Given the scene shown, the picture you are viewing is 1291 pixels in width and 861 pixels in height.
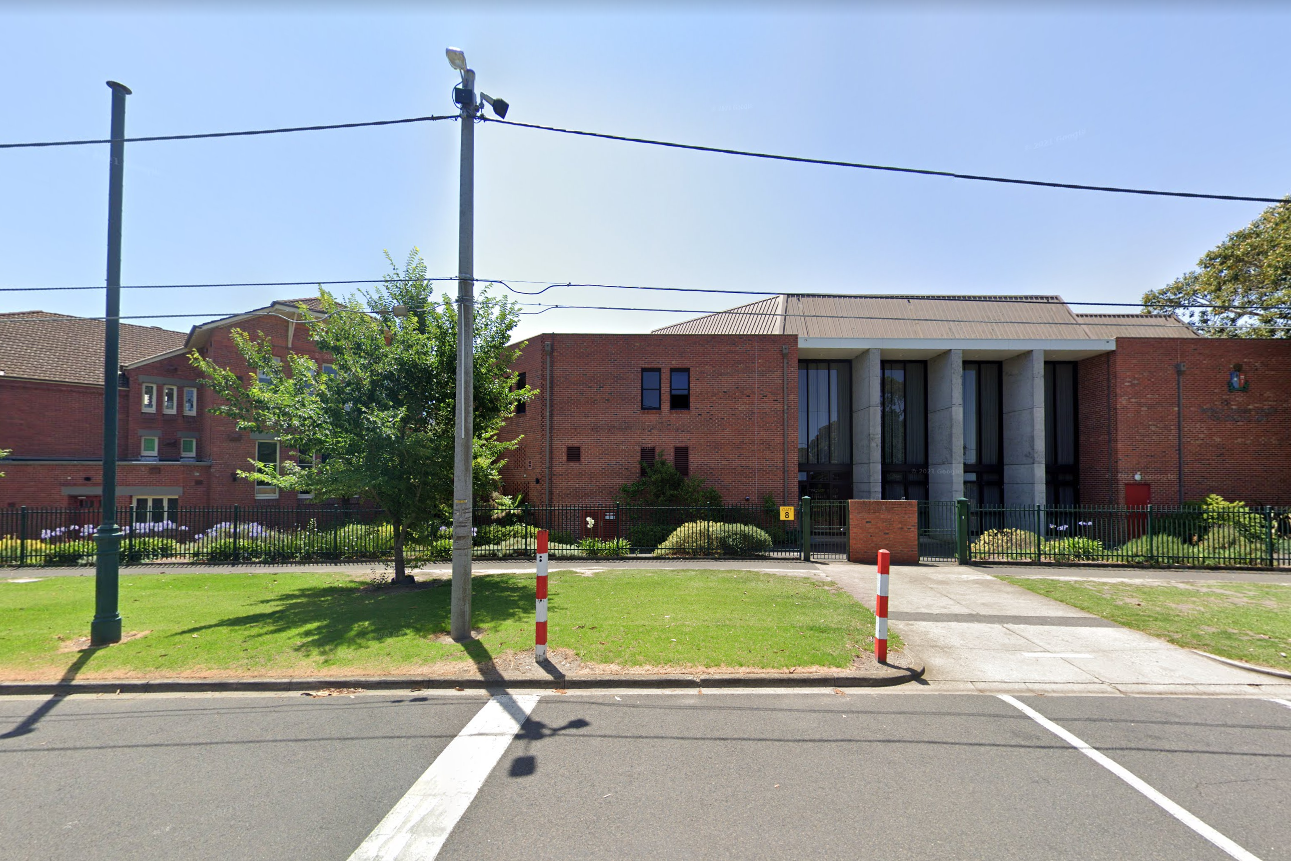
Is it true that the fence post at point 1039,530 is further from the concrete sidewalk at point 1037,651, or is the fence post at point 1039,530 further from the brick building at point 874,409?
the brick building at point 874,409

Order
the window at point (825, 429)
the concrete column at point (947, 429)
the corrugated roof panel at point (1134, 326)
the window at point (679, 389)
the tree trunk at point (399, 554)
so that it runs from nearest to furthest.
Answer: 1. the tree trunk at point (399, 554)
2. the window at point (679, 389)
3. the concrete column at point (947, 429)
4. the corrugated roof panel at point (1134, 326)
5. the window at point (825, 429)

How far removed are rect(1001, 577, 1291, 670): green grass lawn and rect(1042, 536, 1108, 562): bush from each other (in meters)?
2.64

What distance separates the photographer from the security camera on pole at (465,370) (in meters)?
7.89

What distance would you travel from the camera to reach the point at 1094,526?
55.2 feet

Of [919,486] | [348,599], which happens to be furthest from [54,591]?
[919,486]

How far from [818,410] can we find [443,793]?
2495 cm

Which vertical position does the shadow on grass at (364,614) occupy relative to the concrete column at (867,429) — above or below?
below

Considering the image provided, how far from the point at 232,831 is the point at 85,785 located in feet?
5.41

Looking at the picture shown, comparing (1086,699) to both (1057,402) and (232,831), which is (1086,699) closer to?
(232,831)

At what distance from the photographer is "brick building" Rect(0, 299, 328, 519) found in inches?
1008

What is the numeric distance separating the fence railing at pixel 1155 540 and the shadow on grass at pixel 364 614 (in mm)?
11656

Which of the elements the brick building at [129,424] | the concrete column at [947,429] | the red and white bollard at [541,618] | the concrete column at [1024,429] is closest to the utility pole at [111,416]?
the red and white bollard at [541,618]

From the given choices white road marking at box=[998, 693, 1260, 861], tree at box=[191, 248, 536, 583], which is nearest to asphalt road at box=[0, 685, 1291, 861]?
white road marking at box=[998, 693, 1260, 861]

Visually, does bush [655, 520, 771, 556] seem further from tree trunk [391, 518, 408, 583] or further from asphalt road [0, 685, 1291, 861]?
asphalt road [0, 685, 1291, 861]
